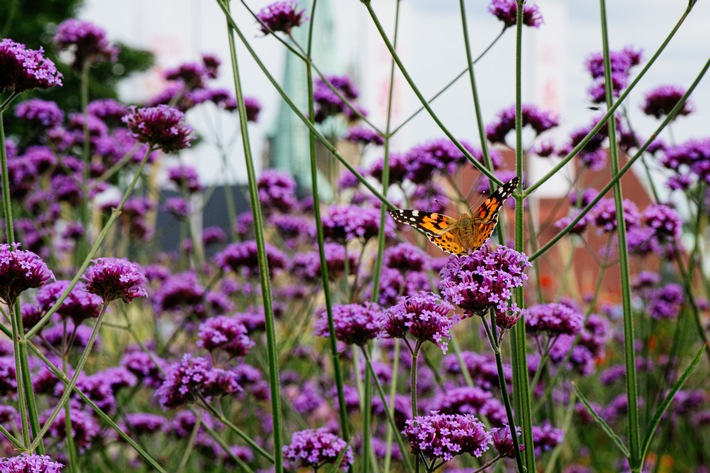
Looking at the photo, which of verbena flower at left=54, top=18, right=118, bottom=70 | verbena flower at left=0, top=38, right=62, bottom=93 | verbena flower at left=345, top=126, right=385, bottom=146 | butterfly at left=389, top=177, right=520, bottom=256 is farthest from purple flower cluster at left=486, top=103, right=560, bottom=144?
verbena flower at left=54, top=18, right=118, bottom=70

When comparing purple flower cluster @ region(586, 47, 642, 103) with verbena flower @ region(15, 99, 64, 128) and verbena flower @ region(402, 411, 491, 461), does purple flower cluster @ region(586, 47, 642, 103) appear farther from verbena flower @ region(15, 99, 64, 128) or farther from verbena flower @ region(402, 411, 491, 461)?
verbena flower @ region(15, 99, 64, 128)

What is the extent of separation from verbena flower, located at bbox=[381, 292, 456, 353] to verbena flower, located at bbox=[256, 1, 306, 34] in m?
0.78

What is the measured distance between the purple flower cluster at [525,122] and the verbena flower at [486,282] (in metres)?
1.18

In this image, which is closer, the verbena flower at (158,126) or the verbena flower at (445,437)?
the verbena flower at (445,437)

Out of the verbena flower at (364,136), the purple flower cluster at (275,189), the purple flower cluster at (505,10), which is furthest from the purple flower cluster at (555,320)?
the purple flower cluster at (275,189)

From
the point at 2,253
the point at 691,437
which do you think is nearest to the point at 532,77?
the point at 691,437

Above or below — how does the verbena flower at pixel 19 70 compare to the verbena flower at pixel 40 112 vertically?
below

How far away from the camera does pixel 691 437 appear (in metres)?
3.42

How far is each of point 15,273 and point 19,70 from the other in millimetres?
356

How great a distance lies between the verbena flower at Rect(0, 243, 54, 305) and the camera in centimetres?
106

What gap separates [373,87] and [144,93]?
7.16m

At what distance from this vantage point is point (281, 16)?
1634mm

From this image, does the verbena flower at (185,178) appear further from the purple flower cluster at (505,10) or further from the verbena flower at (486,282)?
the verbena flower at (486,282)

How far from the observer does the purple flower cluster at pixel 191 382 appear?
1382 mm
